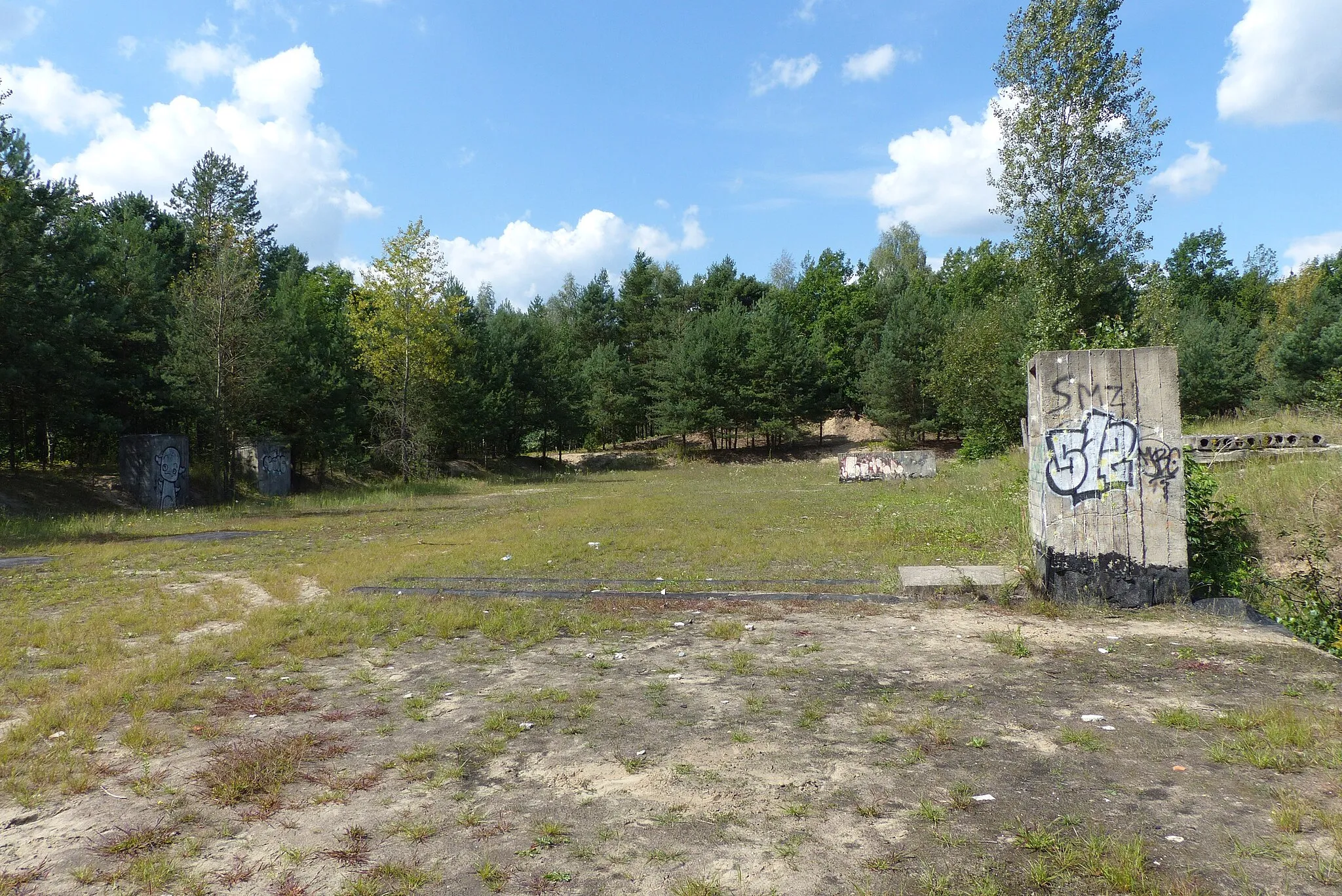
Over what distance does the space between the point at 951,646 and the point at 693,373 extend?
41.5 meters

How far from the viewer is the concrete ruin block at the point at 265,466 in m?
27.1

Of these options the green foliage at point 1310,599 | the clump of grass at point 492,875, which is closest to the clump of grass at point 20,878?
the clump of grass at point 492,875

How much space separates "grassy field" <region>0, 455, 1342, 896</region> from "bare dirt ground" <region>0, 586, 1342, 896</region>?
0.06ft

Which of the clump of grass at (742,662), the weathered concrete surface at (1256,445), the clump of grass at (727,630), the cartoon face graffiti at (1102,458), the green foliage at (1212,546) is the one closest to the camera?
the clump of grass at (742,662)

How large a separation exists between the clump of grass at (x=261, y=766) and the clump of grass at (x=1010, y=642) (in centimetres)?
464

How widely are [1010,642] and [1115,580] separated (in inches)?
65.7

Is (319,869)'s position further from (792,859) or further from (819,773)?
(819,773)

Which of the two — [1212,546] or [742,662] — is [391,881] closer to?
[742,662]

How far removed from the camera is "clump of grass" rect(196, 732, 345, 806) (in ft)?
12.0

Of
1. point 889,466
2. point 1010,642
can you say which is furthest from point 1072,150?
point 1010,642

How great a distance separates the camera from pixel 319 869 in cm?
299

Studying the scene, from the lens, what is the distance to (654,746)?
4.19 metres

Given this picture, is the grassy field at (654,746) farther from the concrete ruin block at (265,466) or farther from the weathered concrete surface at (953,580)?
the concrete ruin block at (265,466)

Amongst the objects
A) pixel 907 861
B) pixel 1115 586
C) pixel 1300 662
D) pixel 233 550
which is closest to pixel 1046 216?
pixel 1115 586
